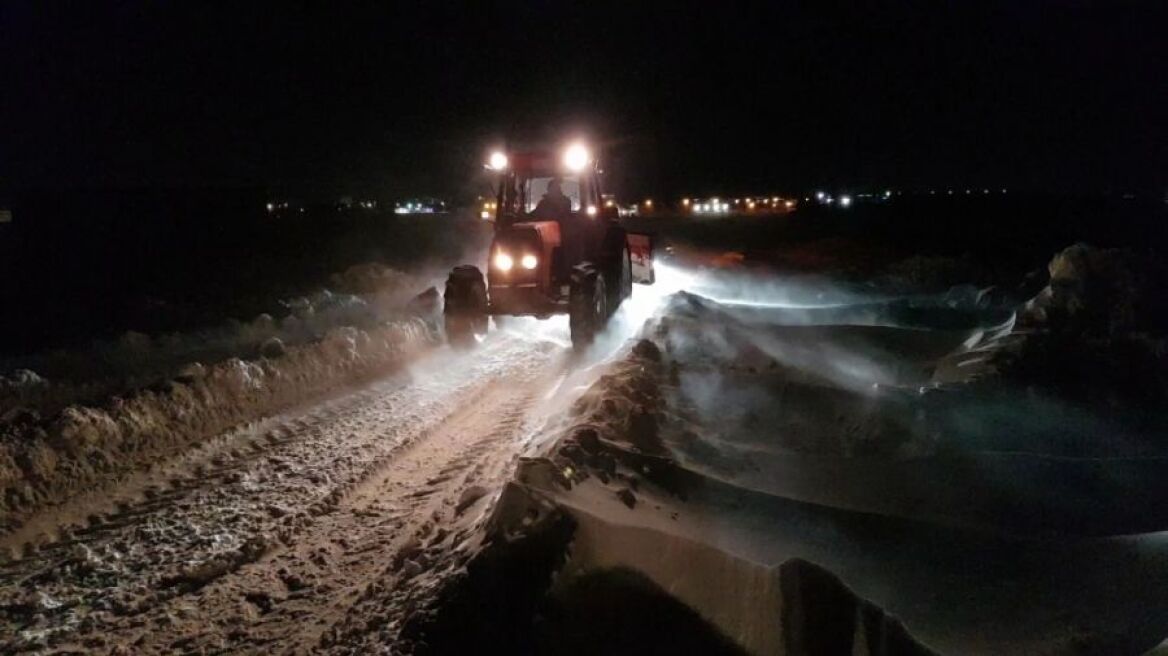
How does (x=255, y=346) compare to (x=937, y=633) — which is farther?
(x=255, y=346)

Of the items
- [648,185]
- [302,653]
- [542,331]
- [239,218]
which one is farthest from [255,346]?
[648,185]

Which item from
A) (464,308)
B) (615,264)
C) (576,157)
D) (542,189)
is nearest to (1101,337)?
(615,264)

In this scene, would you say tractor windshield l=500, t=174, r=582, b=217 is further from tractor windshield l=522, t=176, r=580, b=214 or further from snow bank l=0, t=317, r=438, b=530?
snow bank l=0, t=317, r=438, b=530

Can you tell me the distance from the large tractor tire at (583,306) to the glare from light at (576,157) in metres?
1.65

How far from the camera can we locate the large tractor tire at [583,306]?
40.1 feet

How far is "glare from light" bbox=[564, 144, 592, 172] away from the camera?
13.1 metres

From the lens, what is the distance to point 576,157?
43.1 ft

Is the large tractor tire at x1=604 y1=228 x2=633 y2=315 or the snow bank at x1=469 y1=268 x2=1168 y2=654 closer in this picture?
the snow bank at x1=469 y1=268 x2=1168 y2=654

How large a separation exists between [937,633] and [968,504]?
2.04m

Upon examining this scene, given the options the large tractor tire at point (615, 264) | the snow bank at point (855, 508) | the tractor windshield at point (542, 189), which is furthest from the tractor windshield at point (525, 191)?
the snow bank at point (855, 508)

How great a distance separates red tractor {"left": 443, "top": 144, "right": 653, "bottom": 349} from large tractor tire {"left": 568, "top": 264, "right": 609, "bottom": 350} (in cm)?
1

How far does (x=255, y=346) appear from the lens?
1097 centimetres

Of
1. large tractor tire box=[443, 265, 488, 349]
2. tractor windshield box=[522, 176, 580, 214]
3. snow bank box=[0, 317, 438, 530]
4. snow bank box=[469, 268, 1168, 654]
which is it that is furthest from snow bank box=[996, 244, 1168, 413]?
snow bank box=[0, 317, 438, 530]

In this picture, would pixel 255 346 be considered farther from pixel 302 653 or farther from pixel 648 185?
pixel 648 185
